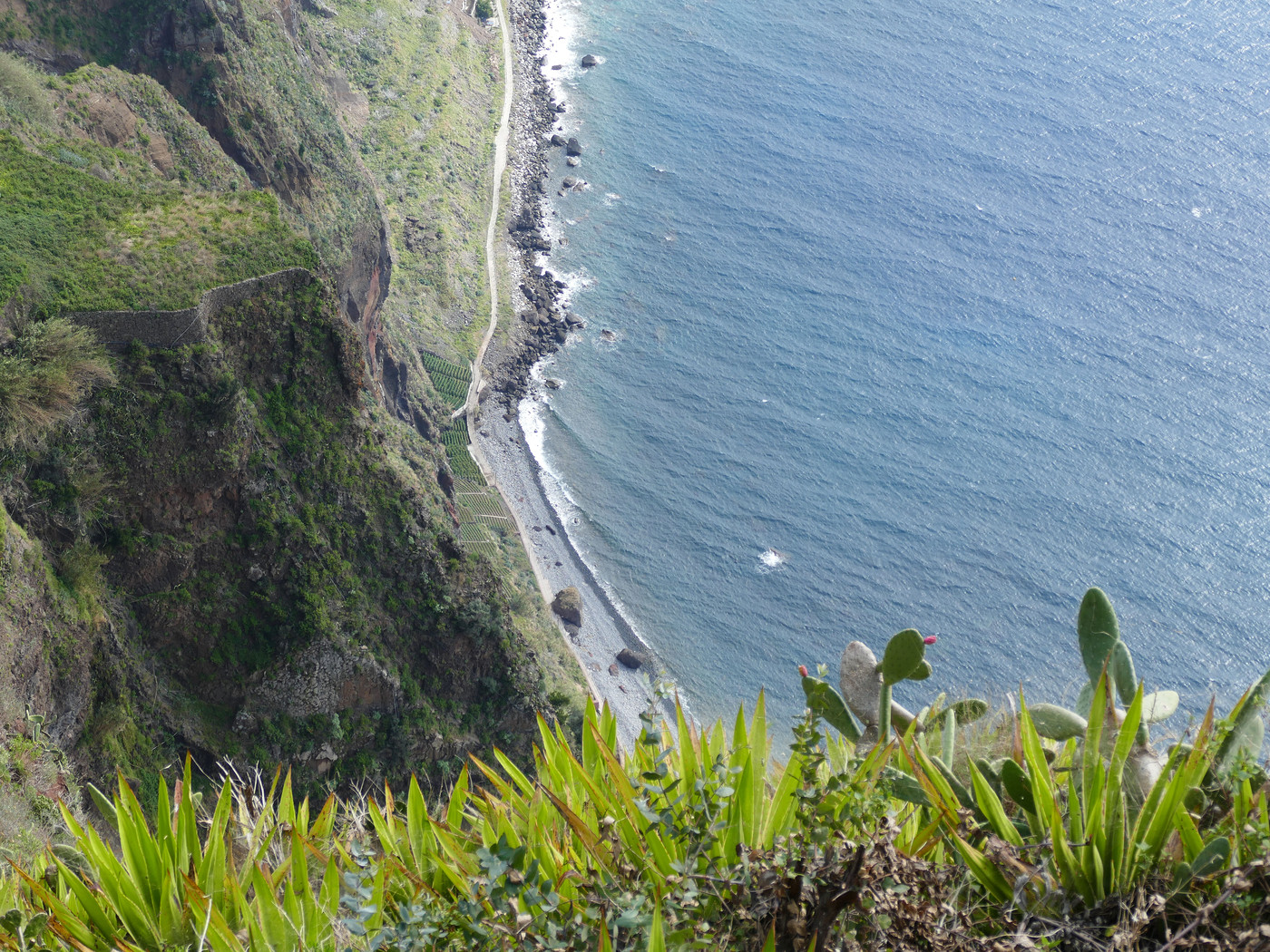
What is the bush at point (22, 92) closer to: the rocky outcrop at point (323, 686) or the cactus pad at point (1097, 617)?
the rocky outcrop at point (323, 686)

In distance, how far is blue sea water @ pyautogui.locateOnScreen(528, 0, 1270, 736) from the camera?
203ft

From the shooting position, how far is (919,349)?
251 ft

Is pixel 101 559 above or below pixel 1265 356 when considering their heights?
below

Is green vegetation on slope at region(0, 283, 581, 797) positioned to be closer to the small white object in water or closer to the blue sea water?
the blue sea water

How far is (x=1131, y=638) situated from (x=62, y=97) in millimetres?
61451

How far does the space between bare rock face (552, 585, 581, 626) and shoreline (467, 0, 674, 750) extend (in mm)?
429

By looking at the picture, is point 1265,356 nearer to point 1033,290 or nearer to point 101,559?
point 1033,290

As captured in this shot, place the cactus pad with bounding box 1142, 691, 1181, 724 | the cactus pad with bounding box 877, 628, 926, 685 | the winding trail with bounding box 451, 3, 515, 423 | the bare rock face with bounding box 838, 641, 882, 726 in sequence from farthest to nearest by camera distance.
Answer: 1. the winding trail with bounding box 451, 3, 515, 423
2. the bare rock face with bounding box 838, 641, 882, 726
3. the cactus pad with bounding box 1142, 691, 1181, 724
4. the cactus pad with bounding box 877, 628, 926, 685

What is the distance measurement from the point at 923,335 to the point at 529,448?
33.7 m

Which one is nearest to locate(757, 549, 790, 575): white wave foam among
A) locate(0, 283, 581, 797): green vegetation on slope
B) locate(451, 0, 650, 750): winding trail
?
locate(451, 0, 650, 750): winding trail

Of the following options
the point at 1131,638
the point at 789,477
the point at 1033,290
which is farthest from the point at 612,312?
the point at 1131,638

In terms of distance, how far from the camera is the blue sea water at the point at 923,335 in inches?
2432

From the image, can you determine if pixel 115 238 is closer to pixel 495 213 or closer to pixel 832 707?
pixel 832 707

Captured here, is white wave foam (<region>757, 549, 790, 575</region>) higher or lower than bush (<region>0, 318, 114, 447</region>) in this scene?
lower
